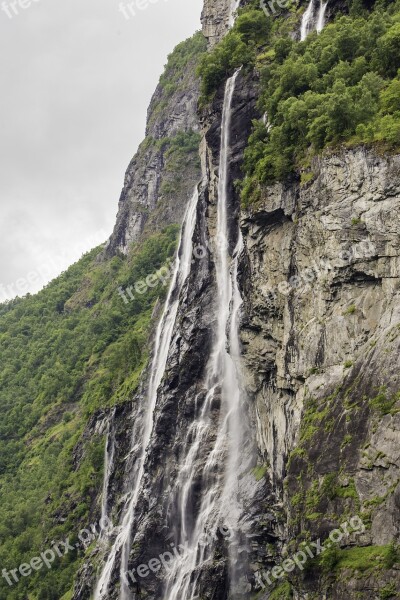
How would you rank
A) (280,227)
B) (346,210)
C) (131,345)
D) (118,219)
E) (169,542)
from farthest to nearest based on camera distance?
1. (118,219)
2. (131,345)
3. (169,542)
4. (280,227)
5. (346,210)

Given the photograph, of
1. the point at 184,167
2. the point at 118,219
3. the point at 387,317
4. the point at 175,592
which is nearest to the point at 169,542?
the point at 175,592

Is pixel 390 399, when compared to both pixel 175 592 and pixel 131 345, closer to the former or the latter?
pixel 175 592

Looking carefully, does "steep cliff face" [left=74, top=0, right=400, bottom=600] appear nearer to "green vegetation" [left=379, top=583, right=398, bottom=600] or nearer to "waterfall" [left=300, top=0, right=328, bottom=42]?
"green vegetation" [left=379, top=583, right=398, bottom=600]

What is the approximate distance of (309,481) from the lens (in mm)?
27984

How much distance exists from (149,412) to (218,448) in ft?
54.4

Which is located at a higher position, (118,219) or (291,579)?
(118,219)

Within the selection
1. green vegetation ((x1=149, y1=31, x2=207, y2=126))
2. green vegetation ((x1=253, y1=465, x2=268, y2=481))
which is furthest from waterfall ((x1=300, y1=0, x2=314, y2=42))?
green vegetation ((x1=149, y1=31, x2=207, y2=126))

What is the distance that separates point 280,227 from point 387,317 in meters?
13.4

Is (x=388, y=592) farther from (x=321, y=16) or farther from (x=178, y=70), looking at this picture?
Answer: (x=178, y=70)

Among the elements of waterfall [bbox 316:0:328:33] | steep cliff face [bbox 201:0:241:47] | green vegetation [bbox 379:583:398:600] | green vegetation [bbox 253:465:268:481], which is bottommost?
green vegetation [bbox 379:583:398:600]

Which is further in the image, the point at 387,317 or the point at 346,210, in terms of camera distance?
the point at 346,210

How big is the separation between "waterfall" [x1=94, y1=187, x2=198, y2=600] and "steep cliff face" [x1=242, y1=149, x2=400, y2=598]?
52.8ft

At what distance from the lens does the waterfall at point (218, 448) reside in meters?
40.7

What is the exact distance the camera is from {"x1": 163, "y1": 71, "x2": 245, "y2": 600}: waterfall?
40656mm
